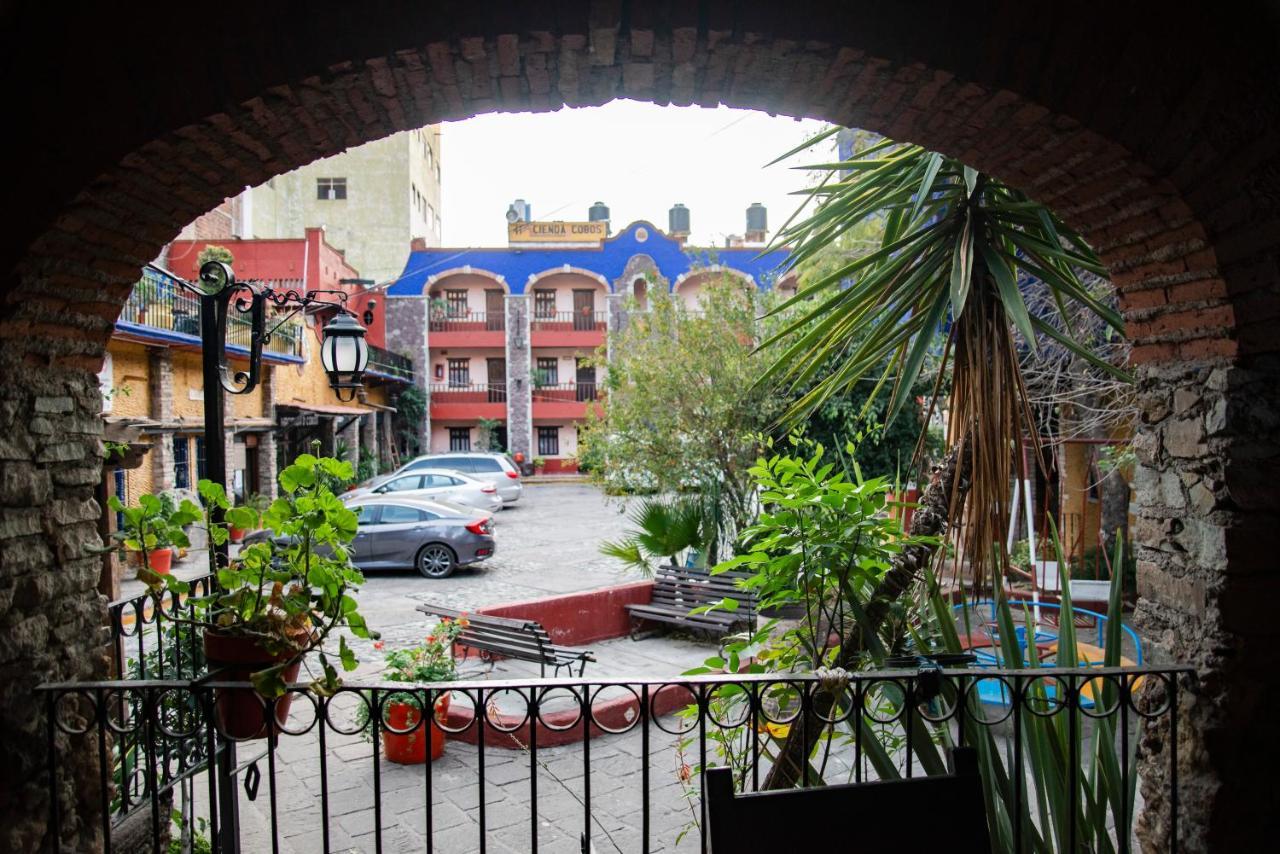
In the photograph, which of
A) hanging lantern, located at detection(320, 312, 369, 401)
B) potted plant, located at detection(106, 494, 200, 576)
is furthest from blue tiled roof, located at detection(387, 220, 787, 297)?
potted plant, located at detection(106, 494, 200, 576)

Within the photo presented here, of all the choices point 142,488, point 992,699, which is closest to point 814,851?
point 992,699

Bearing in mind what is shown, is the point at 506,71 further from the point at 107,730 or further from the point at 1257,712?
the point at 1257,712

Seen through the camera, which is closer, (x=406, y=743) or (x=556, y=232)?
(x=406, y=743)

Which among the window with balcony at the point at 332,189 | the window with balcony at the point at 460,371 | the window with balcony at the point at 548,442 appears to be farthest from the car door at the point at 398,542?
the window with balcony at the point at 332,189

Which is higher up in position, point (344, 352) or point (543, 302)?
point (543, 302)

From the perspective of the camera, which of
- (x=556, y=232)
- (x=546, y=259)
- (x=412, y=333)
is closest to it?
(x=412, y=333)

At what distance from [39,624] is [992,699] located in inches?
219

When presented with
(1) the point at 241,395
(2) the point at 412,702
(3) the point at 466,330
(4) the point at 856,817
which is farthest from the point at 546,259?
(4) the point at 856,817

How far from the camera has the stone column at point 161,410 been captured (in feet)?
43.9

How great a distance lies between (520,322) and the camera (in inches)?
1223

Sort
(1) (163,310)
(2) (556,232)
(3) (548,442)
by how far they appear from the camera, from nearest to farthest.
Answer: (1) (163,310) → (3) (548,442) → (2) (556,232)

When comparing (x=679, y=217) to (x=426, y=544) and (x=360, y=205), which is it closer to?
(x=360, y=205)

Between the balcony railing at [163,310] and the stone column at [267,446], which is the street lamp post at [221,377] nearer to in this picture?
the balcony railing at [163,310]

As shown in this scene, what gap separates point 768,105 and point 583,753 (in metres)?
2.89
